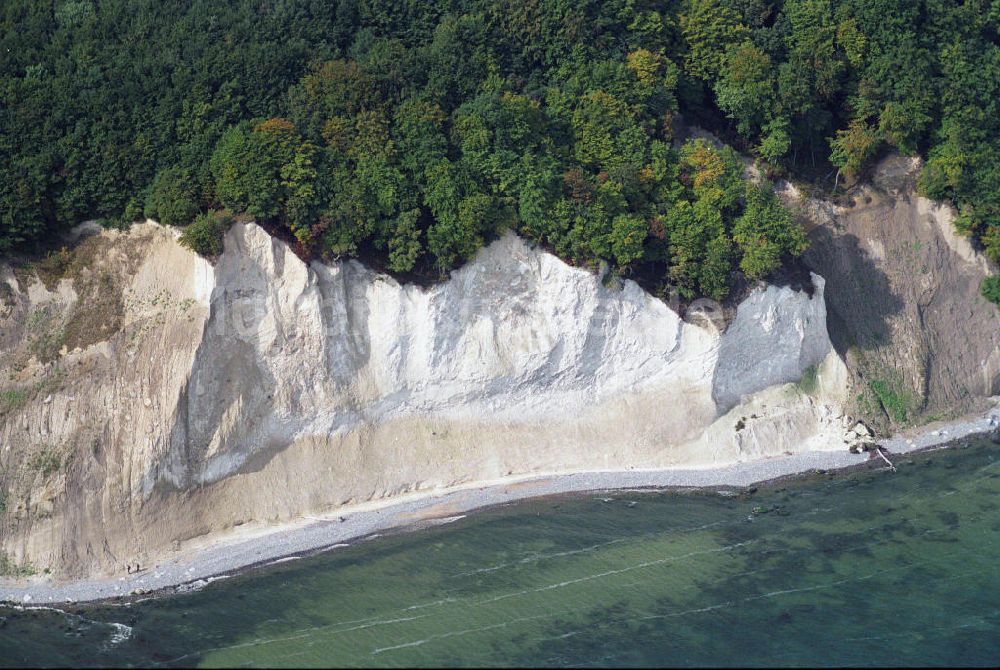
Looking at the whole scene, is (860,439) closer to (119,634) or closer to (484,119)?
(484,119)

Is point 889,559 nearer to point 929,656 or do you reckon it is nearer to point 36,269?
point 929,656

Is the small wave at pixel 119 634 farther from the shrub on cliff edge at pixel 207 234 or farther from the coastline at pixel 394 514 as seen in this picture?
the shrub on cliff edge at pixel 207 234

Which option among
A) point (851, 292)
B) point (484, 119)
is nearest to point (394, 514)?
point (484, 119)

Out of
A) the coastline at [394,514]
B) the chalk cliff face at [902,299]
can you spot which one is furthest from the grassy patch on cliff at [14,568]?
the chalk cliff face at [902,299]

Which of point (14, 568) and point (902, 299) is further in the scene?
point (902, 299)

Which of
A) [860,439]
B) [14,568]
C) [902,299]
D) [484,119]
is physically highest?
[484,119]

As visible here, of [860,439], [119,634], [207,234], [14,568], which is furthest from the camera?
[860,439]

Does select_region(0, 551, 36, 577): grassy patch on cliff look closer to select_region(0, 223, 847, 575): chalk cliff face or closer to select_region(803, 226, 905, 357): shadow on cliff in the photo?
select_region(0, 223, 847, 575): chalk cliff face
